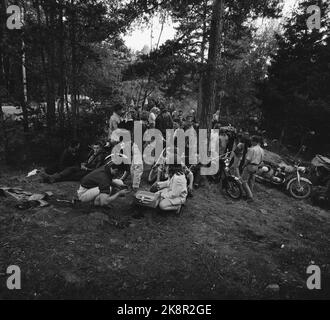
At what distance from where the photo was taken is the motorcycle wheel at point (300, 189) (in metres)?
10.4

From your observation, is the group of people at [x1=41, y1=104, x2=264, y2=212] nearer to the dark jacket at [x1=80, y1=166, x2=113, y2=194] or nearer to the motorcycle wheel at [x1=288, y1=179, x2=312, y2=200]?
the dark jacket at [x1=80, y1=166, x2=113, y2=194]

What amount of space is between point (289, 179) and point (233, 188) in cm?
271

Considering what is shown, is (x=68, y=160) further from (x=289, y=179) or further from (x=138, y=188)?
(x=289, y=179)

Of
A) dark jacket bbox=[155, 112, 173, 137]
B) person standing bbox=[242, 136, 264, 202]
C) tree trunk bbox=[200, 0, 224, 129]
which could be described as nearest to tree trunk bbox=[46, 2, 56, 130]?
dark jacket bbox=[155, 112, 173, 137]

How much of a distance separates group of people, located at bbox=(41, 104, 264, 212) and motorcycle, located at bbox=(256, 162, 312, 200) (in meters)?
1.32

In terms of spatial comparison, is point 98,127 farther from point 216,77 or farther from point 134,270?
point 134,270

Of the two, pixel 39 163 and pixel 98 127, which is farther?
pixel 98 127

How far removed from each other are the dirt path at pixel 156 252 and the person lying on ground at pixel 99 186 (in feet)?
0.97

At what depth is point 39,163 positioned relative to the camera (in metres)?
10.4

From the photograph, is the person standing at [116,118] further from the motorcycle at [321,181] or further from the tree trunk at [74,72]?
the motorcycle at [321,181]
